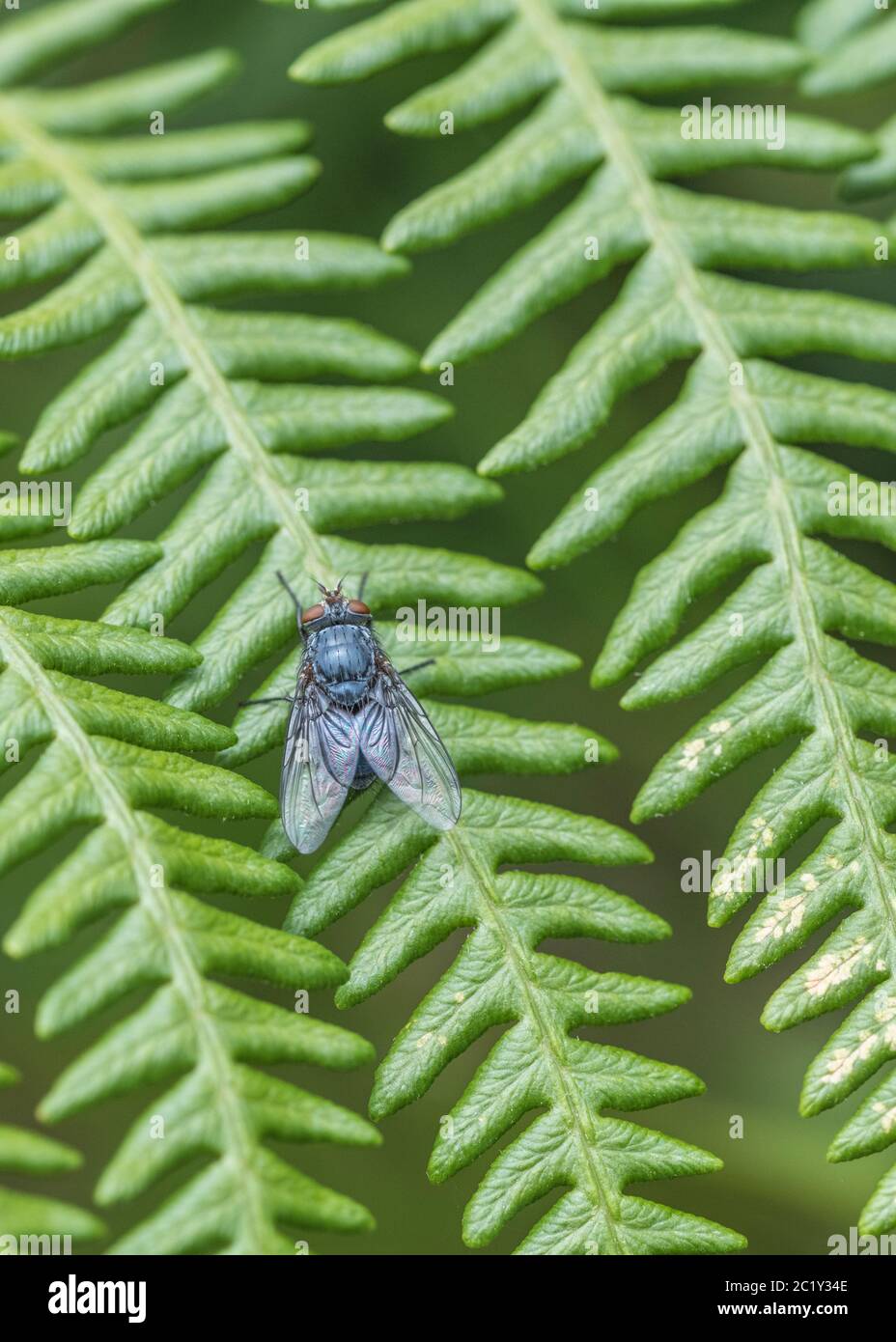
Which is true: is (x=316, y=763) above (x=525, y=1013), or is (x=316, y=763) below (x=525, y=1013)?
above

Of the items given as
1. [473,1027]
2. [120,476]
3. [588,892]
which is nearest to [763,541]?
[588,892]

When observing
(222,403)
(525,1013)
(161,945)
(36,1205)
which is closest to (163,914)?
(161,945)

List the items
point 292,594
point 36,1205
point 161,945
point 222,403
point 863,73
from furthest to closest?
point 863,73
point 222,403
point 292,594
point 161,945
point 36,1205

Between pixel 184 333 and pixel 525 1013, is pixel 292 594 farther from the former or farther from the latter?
pixel 525 1013

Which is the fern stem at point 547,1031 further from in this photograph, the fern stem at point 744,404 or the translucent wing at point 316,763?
the fern stem at point 744,404

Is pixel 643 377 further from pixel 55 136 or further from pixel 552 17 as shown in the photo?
pixel 55 136

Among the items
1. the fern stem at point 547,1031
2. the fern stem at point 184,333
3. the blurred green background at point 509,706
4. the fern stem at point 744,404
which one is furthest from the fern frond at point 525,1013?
the blurred green background at point 509,706

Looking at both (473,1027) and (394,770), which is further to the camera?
(394,770)
